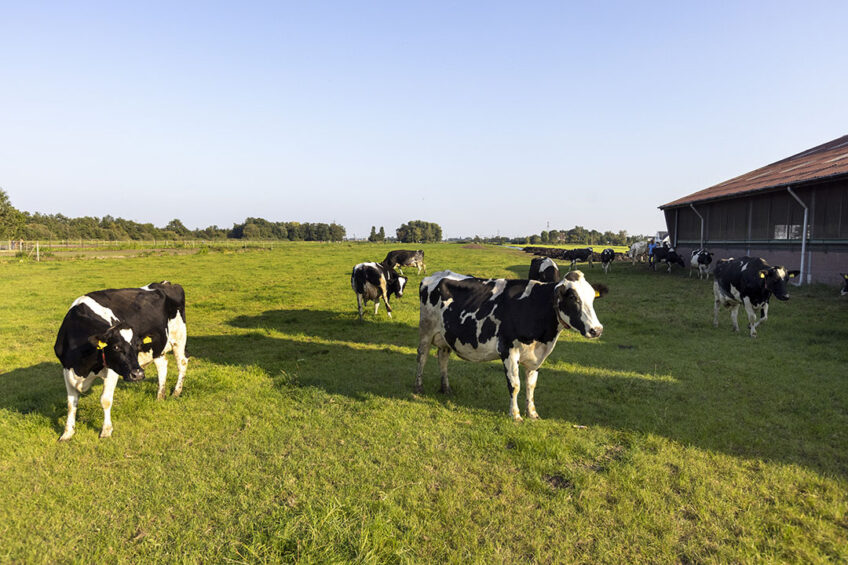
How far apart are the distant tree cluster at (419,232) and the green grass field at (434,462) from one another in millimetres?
130471

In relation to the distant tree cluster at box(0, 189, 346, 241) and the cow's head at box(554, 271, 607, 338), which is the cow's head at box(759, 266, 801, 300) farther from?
the distant tree cluster at box(0, 189, 346, 241)

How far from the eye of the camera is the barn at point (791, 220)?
16.3 meters

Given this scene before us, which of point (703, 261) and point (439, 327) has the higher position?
point (703, 261)

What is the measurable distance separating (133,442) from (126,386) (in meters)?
2.19

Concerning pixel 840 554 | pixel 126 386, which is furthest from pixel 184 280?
pixel 840 554

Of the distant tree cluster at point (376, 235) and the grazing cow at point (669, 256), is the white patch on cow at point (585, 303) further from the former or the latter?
the distant tree cluster at point (376, 235)

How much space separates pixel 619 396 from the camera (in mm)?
6570

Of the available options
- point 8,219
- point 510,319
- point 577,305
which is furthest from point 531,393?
point 8,219

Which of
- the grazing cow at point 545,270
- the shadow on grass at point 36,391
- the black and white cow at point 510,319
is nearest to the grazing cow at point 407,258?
the grazing cow at point 545,270

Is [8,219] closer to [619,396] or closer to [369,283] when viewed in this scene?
[369,283]

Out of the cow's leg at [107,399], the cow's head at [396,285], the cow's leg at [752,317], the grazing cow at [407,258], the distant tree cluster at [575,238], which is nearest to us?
the cow's leg at [107,399]

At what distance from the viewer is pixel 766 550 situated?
3303 mm

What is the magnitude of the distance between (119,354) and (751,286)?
519 inches

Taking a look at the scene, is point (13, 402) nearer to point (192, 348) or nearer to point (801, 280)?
point (192, 348)
